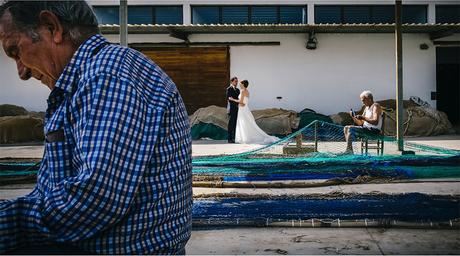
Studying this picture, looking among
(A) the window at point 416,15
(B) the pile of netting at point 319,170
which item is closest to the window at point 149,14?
(A) the window at point 416,15

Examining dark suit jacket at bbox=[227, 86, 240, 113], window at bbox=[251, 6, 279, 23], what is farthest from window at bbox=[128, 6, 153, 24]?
dark suit jacket at bbox=[227, 86, 240, 113]

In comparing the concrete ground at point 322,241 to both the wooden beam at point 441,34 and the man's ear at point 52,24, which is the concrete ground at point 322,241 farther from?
the wooden beam at point 441,34

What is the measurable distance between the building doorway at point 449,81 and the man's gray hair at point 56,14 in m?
17.1

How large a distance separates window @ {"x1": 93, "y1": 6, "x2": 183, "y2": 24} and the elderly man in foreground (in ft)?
50.4

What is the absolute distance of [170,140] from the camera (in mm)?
1226

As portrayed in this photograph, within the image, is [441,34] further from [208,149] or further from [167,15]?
[208,149]

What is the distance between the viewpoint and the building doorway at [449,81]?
54.1 ft

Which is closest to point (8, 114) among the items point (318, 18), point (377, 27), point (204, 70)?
point (204, 70)

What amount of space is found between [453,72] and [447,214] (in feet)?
49.5

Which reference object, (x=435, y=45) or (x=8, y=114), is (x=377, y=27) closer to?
(x=435, y=45)

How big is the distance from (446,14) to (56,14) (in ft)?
57.3

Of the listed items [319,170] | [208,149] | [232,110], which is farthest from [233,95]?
[319,170]

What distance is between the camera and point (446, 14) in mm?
16328

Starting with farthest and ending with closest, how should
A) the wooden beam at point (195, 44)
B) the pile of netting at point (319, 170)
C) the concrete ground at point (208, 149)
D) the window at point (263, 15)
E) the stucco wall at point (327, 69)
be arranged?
the window at point (263, 15) < the stucco wall at point (327, 69) < the wooden beam at point (195, 44) < the concrete ground at point (208, 149) < the pile of netting at point (319, 170)
